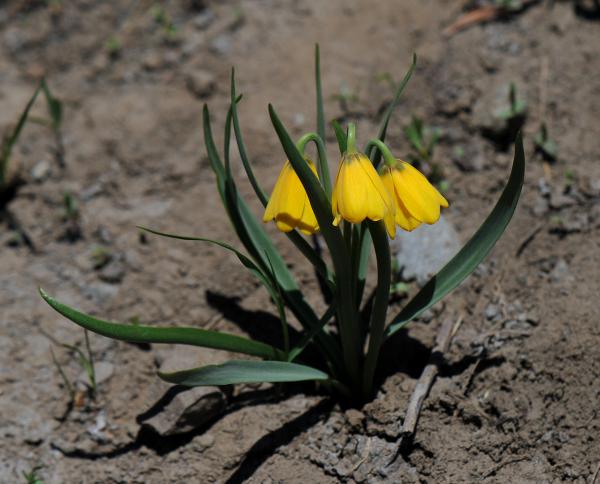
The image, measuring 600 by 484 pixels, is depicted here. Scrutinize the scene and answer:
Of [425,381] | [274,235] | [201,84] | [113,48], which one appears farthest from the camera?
[113,48]

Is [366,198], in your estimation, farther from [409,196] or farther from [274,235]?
[274,235]

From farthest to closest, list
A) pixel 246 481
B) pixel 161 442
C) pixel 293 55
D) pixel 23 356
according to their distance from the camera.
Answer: pixel 293 55
pixel 23 356
pixel 161 442
pixel 246 481

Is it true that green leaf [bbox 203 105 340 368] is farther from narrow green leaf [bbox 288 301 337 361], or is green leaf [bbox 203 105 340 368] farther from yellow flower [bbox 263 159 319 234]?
yellow flower [bbox 263 159 319 234]

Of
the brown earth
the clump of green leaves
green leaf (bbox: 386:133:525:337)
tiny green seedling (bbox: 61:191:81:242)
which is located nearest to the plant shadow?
the brown earth

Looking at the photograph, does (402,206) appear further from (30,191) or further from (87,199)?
(30,191)

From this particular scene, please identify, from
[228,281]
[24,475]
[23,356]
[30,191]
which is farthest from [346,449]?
[30,191]

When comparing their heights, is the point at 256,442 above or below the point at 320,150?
below

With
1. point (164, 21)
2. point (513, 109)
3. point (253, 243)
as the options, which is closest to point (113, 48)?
point (164, 21)
